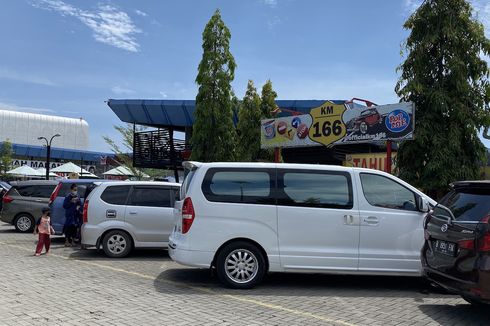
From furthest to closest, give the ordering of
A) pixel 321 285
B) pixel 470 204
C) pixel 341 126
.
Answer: pixel 341 126 → pixel 321 285 → pixel 470 204

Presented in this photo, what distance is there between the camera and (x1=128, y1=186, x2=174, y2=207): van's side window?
1095 cm

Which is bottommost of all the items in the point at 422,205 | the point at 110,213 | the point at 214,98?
the point at 110,213

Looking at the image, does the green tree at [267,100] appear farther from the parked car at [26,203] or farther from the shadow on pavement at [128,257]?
the shadow on pavement at [128,257]

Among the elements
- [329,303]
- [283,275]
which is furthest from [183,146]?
[329,303]

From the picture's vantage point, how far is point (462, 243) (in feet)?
19.5

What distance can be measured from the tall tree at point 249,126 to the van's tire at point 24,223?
27.4ft

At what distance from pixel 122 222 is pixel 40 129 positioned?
97643 mm

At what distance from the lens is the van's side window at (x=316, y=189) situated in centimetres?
781

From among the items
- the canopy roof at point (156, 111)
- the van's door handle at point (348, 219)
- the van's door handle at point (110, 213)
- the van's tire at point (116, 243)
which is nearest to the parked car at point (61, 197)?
the van's door handle at point (110, 213)

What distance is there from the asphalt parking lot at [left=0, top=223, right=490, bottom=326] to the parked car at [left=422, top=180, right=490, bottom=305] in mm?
591

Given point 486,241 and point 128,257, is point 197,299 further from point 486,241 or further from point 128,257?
point 128,257

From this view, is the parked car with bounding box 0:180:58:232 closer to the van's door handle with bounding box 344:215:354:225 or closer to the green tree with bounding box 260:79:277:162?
the green tree with bounding box 260:79:277:162

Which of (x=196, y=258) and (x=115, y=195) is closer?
(x=196, y=258)

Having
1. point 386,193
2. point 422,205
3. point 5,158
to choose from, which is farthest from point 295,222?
point 5,158
